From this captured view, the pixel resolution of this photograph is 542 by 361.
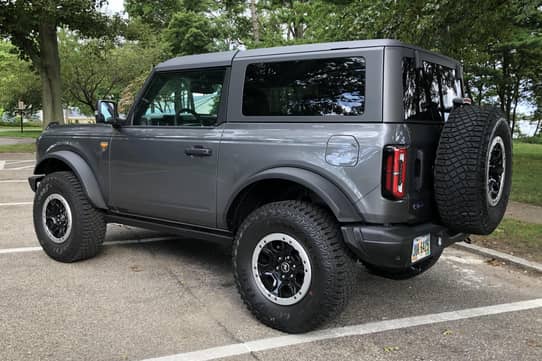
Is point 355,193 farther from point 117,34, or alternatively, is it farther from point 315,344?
point 117,34

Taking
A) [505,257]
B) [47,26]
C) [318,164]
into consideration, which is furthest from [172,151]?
[47,26]

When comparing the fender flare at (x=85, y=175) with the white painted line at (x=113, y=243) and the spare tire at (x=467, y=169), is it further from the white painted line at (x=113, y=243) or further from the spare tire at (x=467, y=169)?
the spare tire at (x=467, y=169)

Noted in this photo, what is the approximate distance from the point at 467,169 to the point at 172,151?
2244 millimetres

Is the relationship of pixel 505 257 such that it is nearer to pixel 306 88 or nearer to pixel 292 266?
pixel 292 266

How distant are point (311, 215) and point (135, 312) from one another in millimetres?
1500

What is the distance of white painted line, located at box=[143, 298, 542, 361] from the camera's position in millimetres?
3047

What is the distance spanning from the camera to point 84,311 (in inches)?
144

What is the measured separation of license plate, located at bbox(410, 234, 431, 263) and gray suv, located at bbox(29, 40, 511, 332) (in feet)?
0.04

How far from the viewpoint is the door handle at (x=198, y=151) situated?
12.6ft

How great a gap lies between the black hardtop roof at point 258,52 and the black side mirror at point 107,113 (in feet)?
1.83

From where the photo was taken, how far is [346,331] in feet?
11.2

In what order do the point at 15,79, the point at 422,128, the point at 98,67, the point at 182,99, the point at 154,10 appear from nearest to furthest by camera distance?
1. the point at 422,128
2. the point at 182,99
3. the point at 98,67
4. the point at 15,79
5. the point at 154,10

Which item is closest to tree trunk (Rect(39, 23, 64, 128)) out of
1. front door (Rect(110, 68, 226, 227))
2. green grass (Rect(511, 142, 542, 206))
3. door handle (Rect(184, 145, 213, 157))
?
green grass (Rect(511, 142, 542, 206))

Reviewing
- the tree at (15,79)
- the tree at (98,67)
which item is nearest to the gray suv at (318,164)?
the tree at (98,67)
